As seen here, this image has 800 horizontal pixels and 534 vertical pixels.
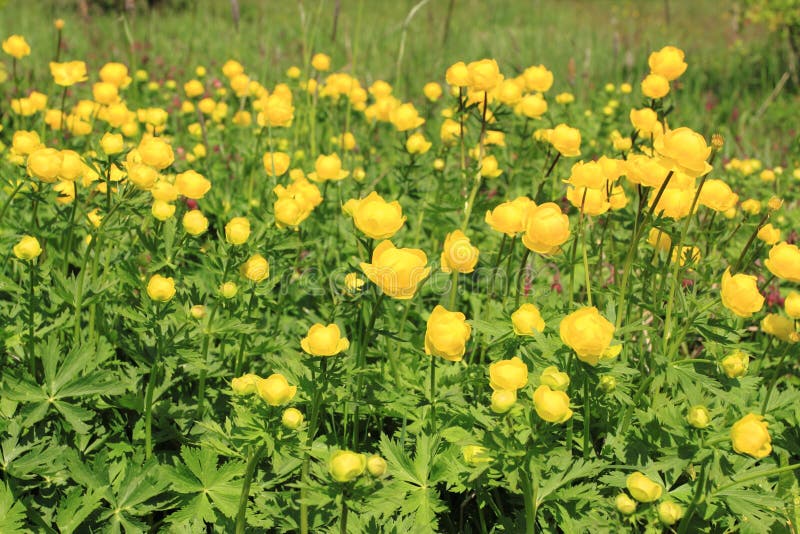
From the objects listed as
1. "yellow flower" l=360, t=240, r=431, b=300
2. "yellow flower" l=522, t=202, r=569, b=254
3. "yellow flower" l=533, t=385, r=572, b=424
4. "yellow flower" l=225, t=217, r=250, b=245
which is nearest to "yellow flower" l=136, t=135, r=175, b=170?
"yellow flower" l=225, t=217, r=250, b=245

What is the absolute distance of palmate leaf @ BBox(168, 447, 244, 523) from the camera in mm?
1504

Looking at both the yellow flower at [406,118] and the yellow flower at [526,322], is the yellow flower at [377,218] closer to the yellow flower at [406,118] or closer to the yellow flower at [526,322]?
the yellow flower at [526,322]

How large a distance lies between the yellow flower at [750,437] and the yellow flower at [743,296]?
30cm

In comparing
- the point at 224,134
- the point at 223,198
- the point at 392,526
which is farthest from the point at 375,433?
the point at 224,134

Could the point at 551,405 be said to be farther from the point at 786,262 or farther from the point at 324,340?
the point at 786,262

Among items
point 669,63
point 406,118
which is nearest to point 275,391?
point 406,118

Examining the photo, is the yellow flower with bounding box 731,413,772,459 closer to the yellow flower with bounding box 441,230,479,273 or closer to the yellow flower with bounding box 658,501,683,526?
the yellow flower with bounding box 658,501,683,526

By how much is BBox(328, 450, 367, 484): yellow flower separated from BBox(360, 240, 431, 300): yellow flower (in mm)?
377

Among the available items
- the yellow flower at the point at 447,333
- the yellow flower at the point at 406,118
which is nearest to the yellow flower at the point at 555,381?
the yellow flower at the point at 447,333

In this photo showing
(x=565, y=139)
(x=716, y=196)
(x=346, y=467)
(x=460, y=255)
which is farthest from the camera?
(x=565, y=139)

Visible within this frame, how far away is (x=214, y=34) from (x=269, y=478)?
Result: 5373 mm

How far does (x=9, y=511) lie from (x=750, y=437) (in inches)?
59.3

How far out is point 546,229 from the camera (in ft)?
4.95

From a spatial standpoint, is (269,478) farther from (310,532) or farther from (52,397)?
(52,397)
